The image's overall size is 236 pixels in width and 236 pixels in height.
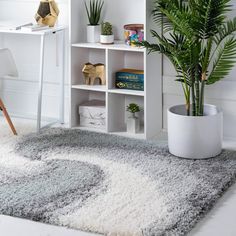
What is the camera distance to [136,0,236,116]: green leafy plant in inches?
155

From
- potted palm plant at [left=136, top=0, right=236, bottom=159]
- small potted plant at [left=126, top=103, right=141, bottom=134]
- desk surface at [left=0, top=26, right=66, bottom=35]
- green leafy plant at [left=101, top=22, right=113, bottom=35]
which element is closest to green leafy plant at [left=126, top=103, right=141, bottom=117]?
small potted plant at [left=126, top=103, right=141, bottom=134]

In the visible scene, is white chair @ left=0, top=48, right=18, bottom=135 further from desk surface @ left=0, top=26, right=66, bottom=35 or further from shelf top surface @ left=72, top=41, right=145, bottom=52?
shelf top surface @ left=72, top=41, right=145, bottom=52

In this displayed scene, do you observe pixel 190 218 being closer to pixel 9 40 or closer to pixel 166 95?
pixel 166 95

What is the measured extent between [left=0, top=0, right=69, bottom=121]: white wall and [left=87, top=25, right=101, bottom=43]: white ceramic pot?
0.33m

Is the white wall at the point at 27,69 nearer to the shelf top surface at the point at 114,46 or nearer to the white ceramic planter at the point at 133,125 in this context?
the shelf top surface at the point at 114,46

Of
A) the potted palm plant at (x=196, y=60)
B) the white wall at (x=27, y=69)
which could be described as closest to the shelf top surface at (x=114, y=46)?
the potted palm plant at (x=196, y=60)

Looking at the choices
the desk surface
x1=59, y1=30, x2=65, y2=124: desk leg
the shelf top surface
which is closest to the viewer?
the shelf top surface

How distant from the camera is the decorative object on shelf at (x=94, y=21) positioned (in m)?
4.69

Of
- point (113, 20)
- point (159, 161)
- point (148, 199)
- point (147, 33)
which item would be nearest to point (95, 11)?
point (113, 20)

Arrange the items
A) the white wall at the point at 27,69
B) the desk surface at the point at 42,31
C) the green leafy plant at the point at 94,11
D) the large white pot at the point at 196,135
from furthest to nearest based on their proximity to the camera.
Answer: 1. the white wall at the point at 27,69
2. the green leafy plant at the point at 94,11
3. the desk surface at the point at 42,31
4. the large white pot at the point at 196,135

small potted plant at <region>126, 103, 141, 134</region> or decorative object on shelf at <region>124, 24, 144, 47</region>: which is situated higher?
decorative object on shelf at <region>124, 24, 144, 47</region>

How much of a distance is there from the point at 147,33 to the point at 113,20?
1.55ft

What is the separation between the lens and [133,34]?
4488mm

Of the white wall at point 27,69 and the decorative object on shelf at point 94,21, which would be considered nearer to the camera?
the decorative object on shelf at point 94,21
